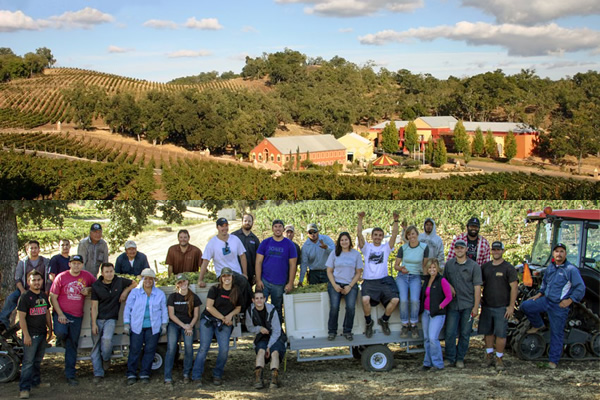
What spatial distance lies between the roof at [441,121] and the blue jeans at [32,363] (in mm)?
43990

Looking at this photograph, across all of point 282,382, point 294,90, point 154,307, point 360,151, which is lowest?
point 282,382

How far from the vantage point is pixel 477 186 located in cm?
3422

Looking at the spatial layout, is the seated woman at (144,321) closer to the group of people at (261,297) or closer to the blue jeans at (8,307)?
the group of people at (261,297)

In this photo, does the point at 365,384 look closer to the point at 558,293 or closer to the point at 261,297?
the point at 261,297

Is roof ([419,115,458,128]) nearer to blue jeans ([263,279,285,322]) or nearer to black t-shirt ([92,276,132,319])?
blue jeans ([263,279,285,322])

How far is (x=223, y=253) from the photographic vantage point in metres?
7.56

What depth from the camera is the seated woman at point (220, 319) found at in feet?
23.1

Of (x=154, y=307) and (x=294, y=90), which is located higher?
(x=294, y=90)

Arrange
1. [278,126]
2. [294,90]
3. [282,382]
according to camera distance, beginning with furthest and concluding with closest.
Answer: [294,90] → [278,126] → [282,382]

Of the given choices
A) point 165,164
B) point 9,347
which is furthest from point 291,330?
point 165,164

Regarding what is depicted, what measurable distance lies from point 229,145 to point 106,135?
25.5ft

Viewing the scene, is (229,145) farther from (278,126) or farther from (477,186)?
(477,186)

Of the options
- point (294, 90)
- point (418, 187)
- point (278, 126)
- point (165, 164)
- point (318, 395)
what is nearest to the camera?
point (318, 395)

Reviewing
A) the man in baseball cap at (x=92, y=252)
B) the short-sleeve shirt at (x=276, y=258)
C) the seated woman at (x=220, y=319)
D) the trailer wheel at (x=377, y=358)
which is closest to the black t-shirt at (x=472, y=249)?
the trailer wheel at (x=377, y=358)
